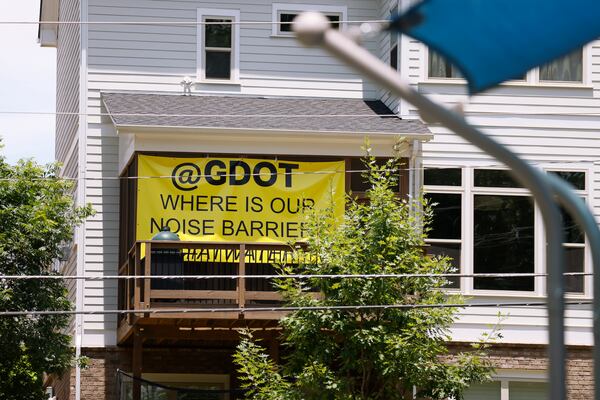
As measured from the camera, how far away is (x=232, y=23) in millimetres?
24328

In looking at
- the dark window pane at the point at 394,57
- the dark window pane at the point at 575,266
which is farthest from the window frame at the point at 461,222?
the dark window pane at the point at 394,57

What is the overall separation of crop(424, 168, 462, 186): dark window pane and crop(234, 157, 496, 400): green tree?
13.9 ft

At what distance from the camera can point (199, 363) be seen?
83.1 feet

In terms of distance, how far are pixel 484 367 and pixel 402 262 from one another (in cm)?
232

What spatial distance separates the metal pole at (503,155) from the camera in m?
4.92

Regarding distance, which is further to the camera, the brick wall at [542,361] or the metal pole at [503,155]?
the brick wall at [542,361]

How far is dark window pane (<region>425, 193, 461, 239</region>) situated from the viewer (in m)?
24.5

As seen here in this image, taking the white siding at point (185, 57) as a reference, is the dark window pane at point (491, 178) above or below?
below

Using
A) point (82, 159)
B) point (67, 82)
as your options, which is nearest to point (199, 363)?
point (82, 159)

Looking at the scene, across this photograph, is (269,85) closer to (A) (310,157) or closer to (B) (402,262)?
(A) (310,157)

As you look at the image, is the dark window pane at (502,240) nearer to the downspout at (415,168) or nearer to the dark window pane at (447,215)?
the dark window pane at (447,215)

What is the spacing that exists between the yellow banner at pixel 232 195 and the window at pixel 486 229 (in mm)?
2033

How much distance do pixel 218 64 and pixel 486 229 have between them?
6312mm

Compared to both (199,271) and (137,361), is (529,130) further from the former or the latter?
(137,361)
